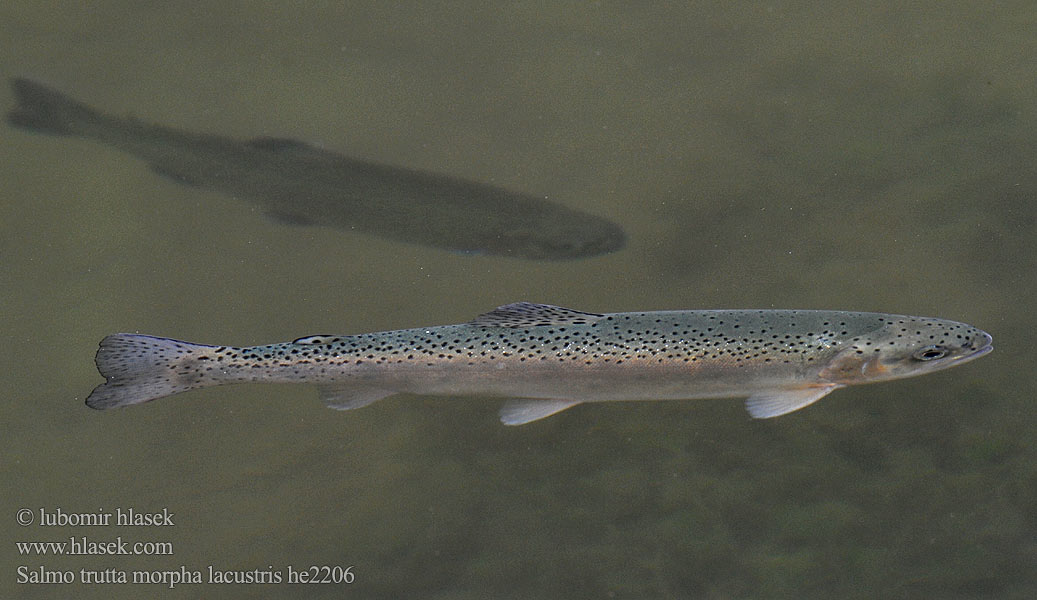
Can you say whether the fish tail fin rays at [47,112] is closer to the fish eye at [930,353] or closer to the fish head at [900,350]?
the fish head at [900,350]

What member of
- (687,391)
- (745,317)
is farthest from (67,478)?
(745,317)

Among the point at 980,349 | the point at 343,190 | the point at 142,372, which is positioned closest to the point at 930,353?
the point at 980,349

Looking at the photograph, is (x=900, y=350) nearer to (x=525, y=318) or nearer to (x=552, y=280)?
(x=525, y=318)

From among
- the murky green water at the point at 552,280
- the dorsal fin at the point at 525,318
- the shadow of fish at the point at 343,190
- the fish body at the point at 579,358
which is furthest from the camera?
the shadow of fish at the point at 343,190

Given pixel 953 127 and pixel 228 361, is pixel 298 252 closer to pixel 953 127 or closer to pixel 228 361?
pixel 228 361

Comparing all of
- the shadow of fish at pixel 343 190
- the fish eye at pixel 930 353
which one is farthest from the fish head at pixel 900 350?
the shadow of fish at pixel 343 190

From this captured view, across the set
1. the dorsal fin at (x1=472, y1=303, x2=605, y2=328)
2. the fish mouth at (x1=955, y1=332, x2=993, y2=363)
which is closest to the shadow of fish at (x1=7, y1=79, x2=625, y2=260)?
the dorsal fin at (x1=472, y1=303, x2=605, y2=328)
